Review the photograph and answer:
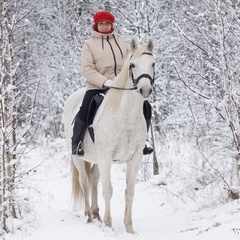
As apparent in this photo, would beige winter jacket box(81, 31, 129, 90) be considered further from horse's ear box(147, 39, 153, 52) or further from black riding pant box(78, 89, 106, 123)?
horse's ear box(147, 39, 153, 52)

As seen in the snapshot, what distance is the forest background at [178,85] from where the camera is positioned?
5012mm

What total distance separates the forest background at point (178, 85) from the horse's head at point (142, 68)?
2.08 feet

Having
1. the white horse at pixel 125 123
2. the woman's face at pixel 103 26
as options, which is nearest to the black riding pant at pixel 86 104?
the white horse at pixel 125 123

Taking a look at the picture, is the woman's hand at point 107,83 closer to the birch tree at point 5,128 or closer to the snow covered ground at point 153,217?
the birch tree at point 5,128

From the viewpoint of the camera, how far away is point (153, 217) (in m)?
6.37

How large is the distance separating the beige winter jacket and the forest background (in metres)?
0.34

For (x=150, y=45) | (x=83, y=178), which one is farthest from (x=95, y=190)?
(x=150, y=45)

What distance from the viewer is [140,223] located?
19.5 feet

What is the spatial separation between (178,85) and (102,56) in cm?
624

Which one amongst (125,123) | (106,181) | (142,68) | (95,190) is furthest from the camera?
(95,190)

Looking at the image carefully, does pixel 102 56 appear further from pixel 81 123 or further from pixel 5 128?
pixel 5 128

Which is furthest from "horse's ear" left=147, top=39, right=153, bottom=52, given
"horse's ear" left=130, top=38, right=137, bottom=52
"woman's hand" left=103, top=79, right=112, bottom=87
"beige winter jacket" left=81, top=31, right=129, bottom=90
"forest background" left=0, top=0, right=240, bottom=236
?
"beige winter jacket" left=81, top=31, right=129, bottom=90

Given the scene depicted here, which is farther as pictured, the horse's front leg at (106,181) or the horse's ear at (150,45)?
the horse's front leg at (106,181)

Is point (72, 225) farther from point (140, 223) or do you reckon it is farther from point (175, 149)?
point (175, 149)
